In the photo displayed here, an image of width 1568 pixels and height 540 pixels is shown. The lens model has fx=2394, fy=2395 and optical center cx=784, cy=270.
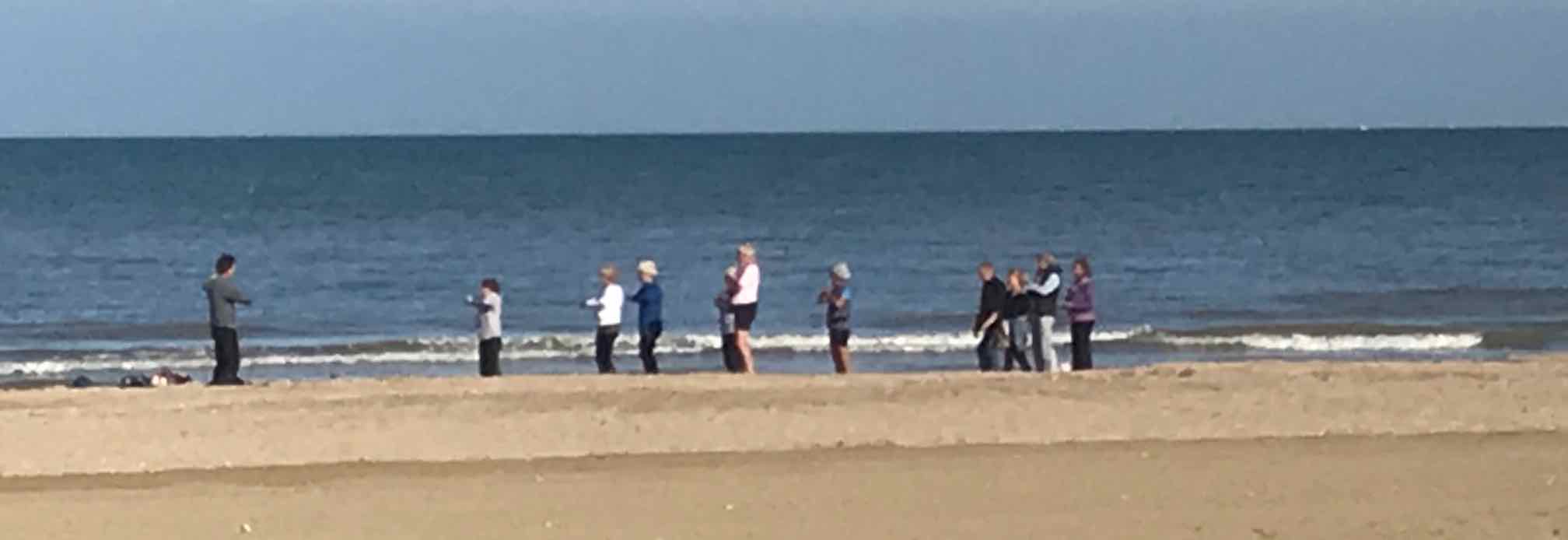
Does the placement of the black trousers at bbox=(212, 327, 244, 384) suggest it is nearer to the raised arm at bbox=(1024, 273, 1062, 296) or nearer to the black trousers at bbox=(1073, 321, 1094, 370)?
the raised arm at bbox=(1024, 273, 1062, 296)

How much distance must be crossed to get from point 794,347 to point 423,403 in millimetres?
9716

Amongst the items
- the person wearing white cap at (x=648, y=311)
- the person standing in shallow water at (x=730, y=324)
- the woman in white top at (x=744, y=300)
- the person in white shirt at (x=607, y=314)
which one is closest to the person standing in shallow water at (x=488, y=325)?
the person in white shirt at (x=607, y=314)

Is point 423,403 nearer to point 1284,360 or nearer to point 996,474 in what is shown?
point 996,474

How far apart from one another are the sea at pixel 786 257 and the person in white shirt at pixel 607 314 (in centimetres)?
403

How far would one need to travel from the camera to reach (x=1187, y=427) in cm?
1547

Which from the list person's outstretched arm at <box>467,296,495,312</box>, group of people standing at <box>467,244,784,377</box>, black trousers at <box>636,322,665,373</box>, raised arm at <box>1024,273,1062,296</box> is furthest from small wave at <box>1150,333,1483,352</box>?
person's outstretched arm at <box>467,296,495,312</box>

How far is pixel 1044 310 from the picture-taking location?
1936 cm

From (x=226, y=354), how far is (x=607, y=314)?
121 inches

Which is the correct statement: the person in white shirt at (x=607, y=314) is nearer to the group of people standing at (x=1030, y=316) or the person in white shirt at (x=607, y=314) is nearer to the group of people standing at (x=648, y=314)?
the group of people standing at (x=648, y=314)

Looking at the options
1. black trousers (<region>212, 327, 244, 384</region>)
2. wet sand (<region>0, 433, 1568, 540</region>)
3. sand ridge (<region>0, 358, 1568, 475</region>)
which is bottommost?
wet sand (<region>0, 433, 1568, 540</region>)

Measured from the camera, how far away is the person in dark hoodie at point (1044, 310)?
63.3 feet

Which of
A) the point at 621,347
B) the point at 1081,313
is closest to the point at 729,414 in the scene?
the point at 1081,313

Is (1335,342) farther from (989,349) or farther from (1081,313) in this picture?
(989,349)

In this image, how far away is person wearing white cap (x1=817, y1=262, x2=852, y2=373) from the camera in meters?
19.4
